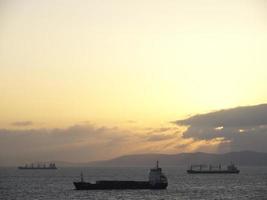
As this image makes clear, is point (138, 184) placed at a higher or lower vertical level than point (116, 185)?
higher

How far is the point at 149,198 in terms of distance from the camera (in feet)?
358

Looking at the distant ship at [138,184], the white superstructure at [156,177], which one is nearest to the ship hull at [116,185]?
the distant ship at [138,184]

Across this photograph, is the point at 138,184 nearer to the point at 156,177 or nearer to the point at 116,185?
the point at 156,177

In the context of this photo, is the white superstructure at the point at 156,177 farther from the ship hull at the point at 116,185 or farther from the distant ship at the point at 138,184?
the ship hull at the point at 116,185

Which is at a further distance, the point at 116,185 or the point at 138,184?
the point at 116,185

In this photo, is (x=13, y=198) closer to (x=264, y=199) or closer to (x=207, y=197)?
(x=207, y=197)

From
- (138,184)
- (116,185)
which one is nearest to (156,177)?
(138,184)

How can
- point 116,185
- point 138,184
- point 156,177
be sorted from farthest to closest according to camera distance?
1. point 116,185
2. point 138,184
3. point 156,177

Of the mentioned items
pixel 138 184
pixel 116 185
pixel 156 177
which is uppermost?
pixel 156 177

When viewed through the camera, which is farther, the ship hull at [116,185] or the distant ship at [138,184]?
the ship hull at [116,185]

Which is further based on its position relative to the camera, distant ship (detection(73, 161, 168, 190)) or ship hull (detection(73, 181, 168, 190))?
ship hull (detection(73, 181, 168, 190))

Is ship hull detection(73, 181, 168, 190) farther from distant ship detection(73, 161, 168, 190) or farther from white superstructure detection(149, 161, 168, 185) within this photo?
white superstructure detection(149, 161, 168, 185)

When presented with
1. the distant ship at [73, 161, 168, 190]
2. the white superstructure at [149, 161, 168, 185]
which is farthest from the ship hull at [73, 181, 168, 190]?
the white superstructure at [149, 161, 168, 185]

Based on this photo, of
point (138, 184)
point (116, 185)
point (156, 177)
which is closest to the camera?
point (156, 177)
